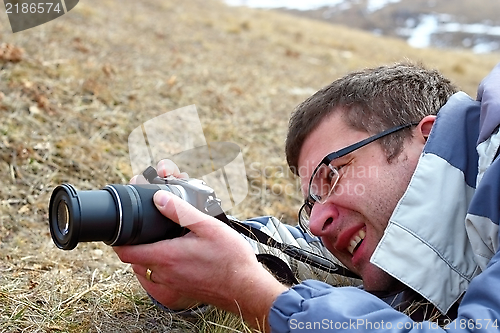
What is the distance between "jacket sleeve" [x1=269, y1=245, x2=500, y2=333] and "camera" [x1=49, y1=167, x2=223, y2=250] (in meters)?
0.42

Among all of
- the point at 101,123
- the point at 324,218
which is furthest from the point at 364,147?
the point at 101,123

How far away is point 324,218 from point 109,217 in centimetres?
74

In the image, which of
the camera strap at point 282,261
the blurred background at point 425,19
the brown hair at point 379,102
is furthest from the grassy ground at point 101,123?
the blurred background at point 425,19

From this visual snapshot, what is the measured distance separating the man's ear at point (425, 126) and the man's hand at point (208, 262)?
786 millimetres

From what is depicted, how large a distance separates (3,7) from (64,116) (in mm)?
3027

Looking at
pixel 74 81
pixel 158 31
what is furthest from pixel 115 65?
pixel 158 31

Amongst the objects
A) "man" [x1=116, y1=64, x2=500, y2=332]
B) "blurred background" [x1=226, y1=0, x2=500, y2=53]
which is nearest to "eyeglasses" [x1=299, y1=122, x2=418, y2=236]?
"man" [x1=116, y1=64, x2=500, y2=332]

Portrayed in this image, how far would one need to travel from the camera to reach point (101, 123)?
3725mm

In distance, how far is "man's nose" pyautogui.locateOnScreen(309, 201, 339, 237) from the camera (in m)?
1.82

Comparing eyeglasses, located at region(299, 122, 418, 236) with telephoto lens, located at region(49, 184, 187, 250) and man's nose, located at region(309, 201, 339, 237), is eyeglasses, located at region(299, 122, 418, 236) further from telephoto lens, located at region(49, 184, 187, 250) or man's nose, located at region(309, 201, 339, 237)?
telephoto lens, located at region(49, 184, 187, 250)

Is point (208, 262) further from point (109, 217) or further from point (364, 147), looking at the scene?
point (364, 147)

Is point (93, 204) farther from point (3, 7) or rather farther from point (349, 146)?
point (3, 7)

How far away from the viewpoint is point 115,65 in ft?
16.5

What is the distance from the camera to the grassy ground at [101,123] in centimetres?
197
